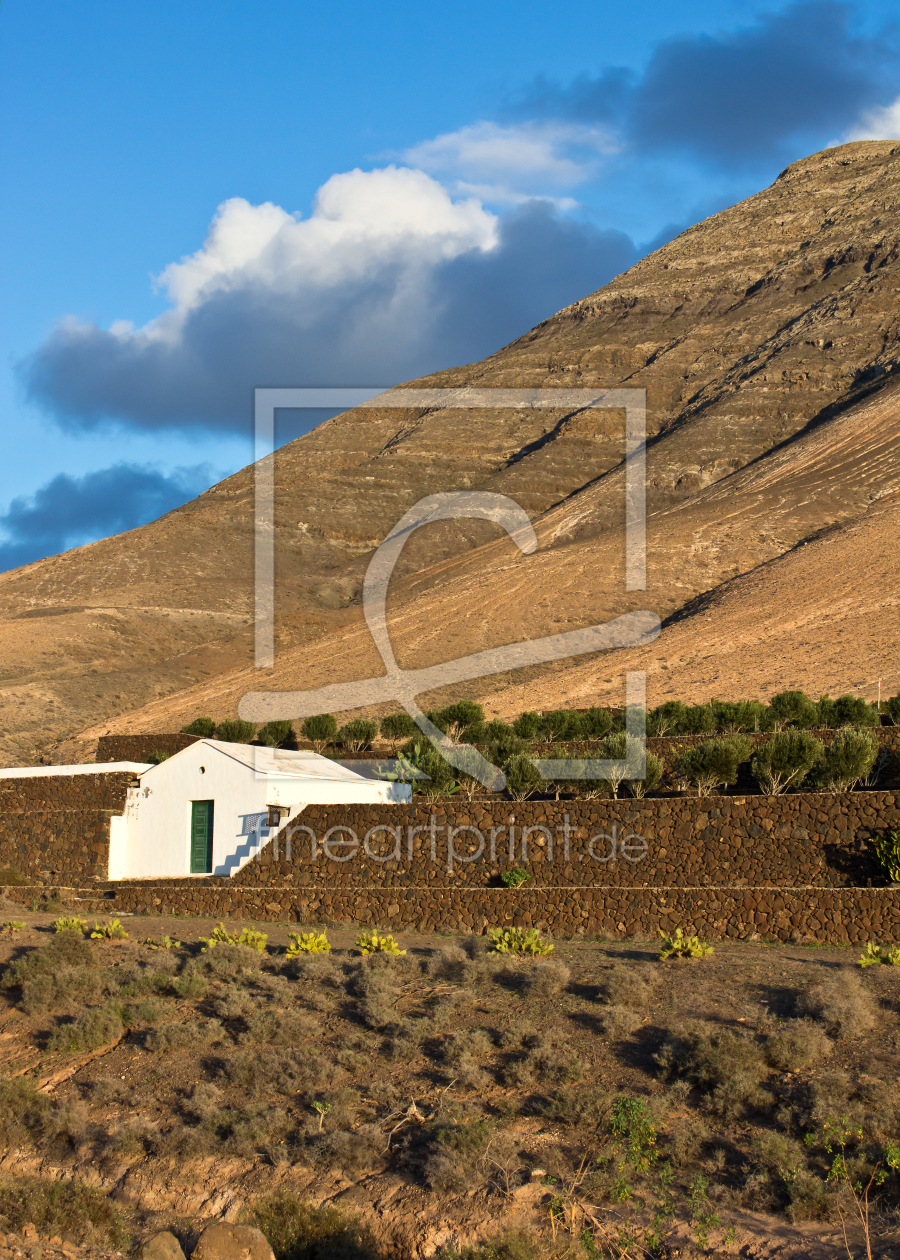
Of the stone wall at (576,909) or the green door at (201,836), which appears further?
the green door at (201,836)

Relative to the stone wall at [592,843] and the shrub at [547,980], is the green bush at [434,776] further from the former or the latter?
the shrub at [547,980]

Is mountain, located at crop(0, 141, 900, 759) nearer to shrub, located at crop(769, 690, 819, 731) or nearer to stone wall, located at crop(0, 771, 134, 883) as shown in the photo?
shrub, located at crop(769, 690, 819, 731)

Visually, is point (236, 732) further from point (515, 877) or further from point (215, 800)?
point (515, 877)

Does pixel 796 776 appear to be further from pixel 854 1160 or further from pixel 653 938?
pixel 854 1160

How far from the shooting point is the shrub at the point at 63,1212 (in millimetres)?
7754

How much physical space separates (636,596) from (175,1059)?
40.7 metres

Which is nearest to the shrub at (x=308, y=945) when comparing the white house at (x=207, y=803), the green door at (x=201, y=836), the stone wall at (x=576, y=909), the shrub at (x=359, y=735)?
the stone wall at (x=576, y=909)

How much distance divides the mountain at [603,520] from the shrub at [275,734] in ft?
22.7

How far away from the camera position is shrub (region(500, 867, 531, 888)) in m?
15.9

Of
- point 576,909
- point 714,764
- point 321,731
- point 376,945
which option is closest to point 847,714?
point 714,764

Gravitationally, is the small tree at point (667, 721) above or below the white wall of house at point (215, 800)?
above

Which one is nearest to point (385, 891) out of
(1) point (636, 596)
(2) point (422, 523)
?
(1) point (636, 596)

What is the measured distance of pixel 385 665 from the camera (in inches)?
1788

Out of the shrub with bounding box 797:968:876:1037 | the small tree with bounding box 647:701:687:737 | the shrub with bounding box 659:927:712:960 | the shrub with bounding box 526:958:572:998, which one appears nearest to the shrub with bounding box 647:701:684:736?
the small tree with bounding box 647:701:687:737
